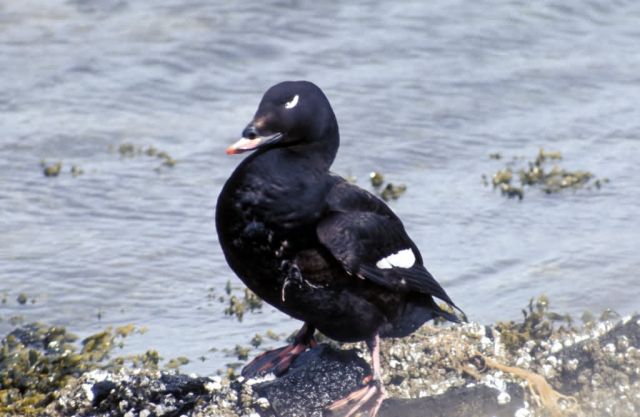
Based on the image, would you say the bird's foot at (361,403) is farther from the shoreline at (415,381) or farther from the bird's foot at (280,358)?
the bird's foot at (280,358)

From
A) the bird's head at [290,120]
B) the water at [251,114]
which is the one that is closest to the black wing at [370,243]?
the bird's head at [290,120]

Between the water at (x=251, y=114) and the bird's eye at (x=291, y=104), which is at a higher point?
the bird's eye at (x=291, y=104)

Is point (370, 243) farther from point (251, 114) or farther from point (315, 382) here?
point (251, 114)

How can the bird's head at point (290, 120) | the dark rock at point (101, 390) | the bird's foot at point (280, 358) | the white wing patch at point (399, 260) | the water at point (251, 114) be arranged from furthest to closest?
the water at point (251, 114), the bird's foot at point (280, 358), the white wing patch at point (399, 260), the bird's head at point (290, 120), the dark rock at point (101, 390)

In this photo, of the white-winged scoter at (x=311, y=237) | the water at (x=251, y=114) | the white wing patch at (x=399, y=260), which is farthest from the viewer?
the water at (x=251, y=114)

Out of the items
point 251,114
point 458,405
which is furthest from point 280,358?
point 251,114

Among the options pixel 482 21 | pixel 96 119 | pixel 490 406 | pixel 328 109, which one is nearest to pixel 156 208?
pixel 96 119

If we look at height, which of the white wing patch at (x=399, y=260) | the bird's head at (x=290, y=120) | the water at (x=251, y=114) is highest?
the bird's head at (x=290, y=120)

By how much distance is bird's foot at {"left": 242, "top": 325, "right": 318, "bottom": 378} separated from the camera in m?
4.76

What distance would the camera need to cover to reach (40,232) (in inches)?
262

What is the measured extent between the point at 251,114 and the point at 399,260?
391 cm

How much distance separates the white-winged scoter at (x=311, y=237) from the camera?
4.37 metres

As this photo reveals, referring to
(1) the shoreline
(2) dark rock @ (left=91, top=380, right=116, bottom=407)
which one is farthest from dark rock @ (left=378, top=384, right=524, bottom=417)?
(2) dark rock @ (left=91, top=380, right=116, bottom=407)

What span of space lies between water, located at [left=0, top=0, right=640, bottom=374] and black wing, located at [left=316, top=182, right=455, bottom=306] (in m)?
1.21
